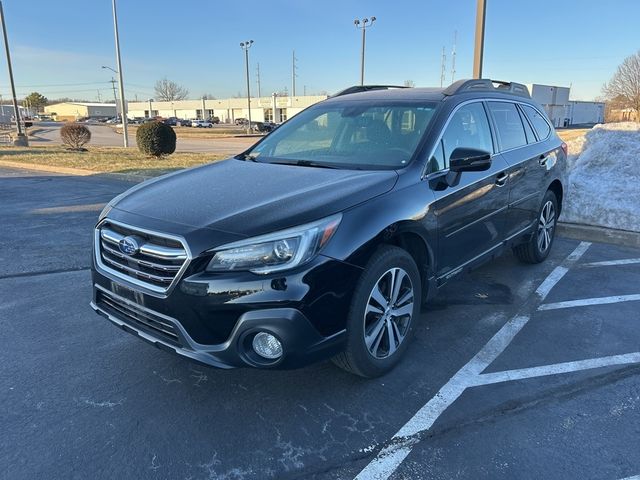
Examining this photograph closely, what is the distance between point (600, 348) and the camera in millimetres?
3695

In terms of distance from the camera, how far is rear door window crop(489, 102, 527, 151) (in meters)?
4.49

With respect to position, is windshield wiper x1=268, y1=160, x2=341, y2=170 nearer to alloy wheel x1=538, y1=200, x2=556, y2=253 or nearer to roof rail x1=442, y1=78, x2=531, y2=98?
roof rail x1=442, y1=78, x2=531, y2=98

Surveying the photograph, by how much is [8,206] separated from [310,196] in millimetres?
8342

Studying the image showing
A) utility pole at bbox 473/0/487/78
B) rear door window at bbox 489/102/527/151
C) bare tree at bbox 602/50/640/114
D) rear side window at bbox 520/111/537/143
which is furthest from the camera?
bare tree at bbox 602/50/640/114

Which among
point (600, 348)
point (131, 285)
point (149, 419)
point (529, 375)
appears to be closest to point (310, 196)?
point (131, 285)

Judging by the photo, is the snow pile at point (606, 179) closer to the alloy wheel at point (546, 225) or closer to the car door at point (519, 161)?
the alloy wheel at point (546, 225)

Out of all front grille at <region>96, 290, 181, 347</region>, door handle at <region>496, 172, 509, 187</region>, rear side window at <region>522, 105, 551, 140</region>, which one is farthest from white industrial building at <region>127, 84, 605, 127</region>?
front grille at <region>96, 290, 181, 347</region>

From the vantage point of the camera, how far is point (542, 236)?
5.54m

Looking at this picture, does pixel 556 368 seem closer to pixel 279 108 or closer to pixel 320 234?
pixel 320 234

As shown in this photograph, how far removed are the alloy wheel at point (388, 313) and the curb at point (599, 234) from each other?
4638 millimetres

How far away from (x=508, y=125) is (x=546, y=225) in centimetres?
148

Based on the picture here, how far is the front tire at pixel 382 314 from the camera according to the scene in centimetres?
286


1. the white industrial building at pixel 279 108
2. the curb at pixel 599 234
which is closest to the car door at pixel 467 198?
the curb at pixel 599 234

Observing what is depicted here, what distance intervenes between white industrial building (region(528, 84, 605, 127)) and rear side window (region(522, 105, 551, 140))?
155 ft
